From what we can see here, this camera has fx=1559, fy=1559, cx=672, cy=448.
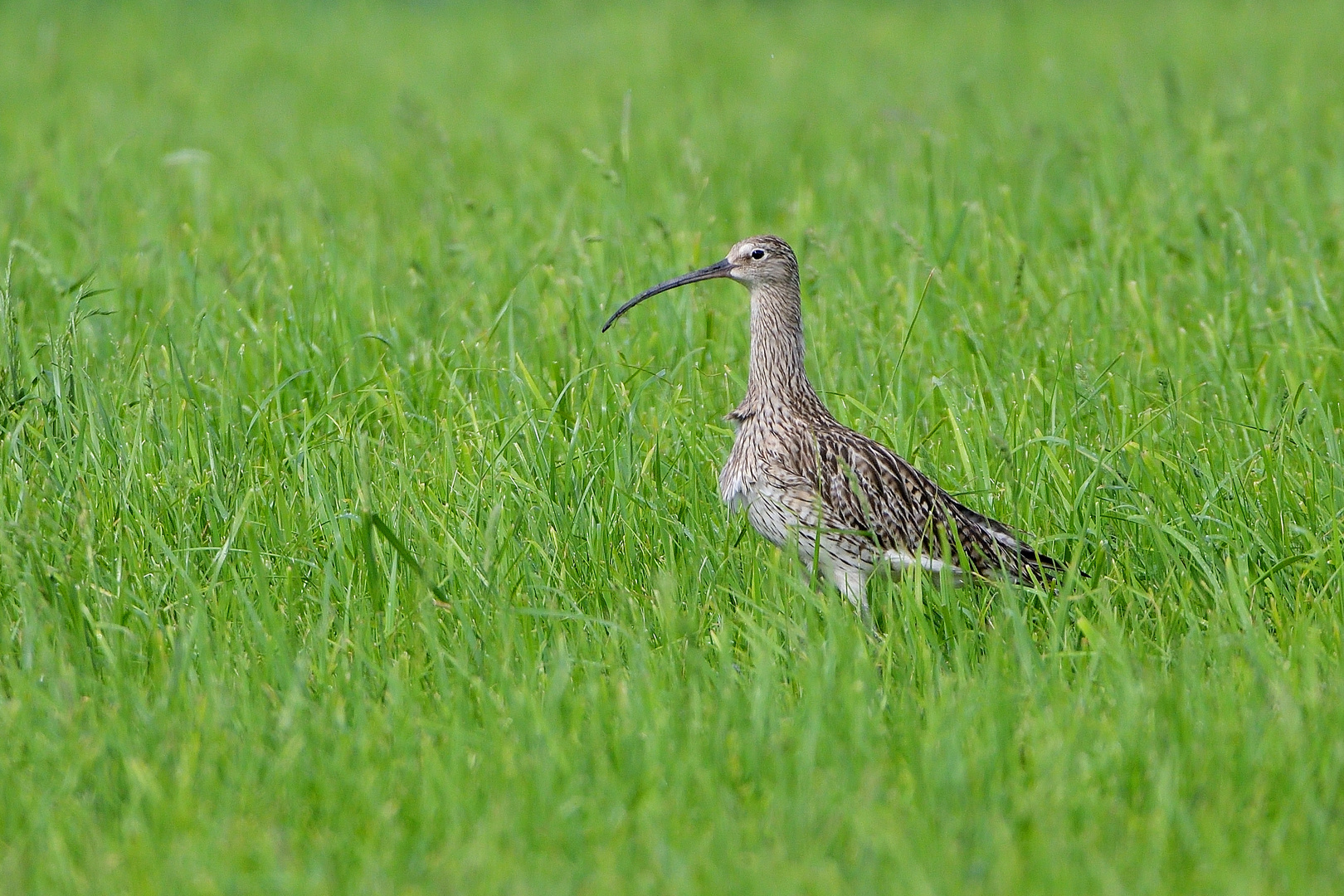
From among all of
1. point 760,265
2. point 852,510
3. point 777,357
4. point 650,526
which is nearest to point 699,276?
point 760,265

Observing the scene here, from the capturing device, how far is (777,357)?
5.69 m

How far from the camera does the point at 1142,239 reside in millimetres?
8148

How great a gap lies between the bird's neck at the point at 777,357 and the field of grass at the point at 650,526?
1.20ft

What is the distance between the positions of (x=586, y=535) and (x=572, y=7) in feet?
52.1

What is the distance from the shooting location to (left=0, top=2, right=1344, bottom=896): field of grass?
352cm

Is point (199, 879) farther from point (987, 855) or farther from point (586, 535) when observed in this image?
point (586, 535)

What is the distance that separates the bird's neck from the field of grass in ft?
1.20

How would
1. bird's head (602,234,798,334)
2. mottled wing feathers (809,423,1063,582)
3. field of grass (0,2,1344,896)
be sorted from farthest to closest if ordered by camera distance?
bird's head (602,234,798,334), mottled wing feathers (809,423,1063,582), field of grass (0,2,1344,896)

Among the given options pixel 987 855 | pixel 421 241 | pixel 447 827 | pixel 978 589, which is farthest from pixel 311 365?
pixel 987 855

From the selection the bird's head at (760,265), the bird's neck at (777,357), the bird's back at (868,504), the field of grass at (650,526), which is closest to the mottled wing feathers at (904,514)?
the bird's back at (868,504)

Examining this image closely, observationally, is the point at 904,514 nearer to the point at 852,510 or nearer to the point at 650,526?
the point at 852,510

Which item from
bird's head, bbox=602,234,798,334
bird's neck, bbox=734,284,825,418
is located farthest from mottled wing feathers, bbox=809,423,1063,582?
bird's head, bbox=602,234,798,334

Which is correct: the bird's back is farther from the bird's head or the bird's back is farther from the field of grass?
the bird's head

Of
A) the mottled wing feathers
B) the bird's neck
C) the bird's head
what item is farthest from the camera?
the bird's head
